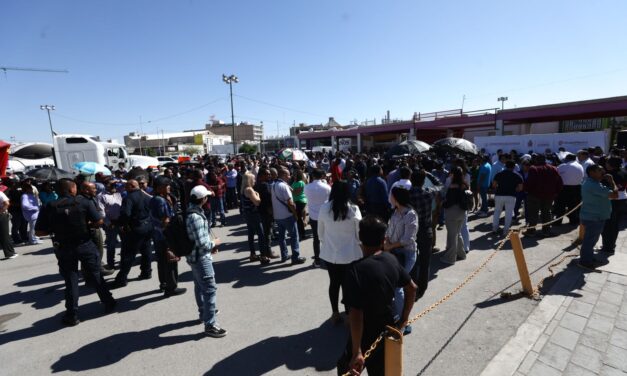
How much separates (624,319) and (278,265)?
5.13 m

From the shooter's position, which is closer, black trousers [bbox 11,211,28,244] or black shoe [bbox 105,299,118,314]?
black shoe [bbox 105,299,118,314]

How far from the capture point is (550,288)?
478 cm

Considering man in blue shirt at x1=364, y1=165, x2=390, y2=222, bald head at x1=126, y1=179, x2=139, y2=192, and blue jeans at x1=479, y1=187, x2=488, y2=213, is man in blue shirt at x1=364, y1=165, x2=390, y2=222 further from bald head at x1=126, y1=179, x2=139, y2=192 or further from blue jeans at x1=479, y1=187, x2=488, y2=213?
blue jeans at x1=479, y1=187, x2=488, y2=213

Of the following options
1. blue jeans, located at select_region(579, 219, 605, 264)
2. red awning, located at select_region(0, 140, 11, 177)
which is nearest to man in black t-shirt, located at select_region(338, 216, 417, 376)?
blue jeans, located at select_region(579, 219, 605, 264)

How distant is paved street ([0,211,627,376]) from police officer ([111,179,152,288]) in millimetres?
405

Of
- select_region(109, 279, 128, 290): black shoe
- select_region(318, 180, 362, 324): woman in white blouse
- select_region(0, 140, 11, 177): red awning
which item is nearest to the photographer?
select_region(318, 180, 362, 324): woman in white blouse

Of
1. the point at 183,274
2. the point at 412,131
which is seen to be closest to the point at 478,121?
the point at 412,131

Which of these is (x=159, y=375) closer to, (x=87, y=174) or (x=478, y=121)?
(x=87, y=174)

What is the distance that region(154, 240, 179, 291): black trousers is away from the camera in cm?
503


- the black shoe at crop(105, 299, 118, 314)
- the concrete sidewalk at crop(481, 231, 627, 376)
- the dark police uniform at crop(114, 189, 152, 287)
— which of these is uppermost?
the dark police uniform at crop(114, 189, 152, 287)

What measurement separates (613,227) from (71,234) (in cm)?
891

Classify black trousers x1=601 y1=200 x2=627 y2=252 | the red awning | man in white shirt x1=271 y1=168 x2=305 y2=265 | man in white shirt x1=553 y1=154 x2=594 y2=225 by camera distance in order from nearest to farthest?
black trousers x1=601 y1=200 x2=627 y2=252 < man in white shirt x1=271 y1=168 x2=305 y2=265 < man in white shirt x1=553 y1=154 x2=594 y2=225 < the red awning

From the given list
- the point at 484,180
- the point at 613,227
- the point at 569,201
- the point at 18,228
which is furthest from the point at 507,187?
the point at 18,228

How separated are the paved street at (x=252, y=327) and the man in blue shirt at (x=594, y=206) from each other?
51 centimetres
